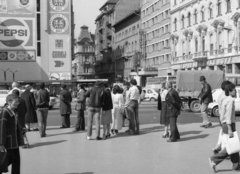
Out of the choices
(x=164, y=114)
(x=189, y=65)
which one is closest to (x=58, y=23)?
(x=189, y=65)

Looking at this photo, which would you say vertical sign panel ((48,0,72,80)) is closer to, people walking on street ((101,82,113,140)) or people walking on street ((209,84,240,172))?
people walking on street ((101,82,113,140))

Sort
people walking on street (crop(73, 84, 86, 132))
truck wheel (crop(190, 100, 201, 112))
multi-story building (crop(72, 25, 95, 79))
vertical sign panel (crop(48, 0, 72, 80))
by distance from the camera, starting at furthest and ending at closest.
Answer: multi-story building (crop(72, 25, 95, 79)), vertical sign panel (crop(48, 0, 72, 80)), truck wheel (crop(190, 100, 201, 112)), people walking on street (crop(73, 84, 86, 132))

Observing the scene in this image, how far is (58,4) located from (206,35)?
87.8 ft

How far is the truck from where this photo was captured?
2657 cm

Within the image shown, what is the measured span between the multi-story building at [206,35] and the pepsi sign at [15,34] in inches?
899

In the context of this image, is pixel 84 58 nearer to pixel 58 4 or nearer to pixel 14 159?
pixel 58 4

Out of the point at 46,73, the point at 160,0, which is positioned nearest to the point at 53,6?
the point at 46,73

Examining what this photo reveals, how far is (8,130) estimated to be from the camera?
6754mm

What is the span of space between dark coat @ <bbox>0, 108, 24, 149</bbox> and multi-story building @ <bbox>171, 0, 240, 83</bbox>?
41096 mm

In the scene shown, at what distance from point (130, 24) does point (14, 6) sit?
2889 centimetres

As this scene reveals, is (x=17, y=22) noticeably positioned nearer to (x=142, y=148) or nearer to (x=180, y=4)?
(x=180, y=4)

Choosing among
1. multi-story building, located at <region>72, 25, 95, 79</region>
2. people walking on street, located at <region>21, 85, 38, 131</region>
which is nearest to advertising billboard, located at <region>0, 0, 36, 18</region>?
people walking on street, located at <region>21, 85, 38, 131</region>

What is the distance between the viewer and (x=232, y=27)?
4734 centimetres

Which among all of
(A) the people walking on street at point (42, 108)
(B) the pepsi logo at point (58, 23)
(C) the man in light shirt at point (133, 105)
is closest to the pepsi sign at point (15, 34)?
(B) the pepsi logo at point (58, 23)
